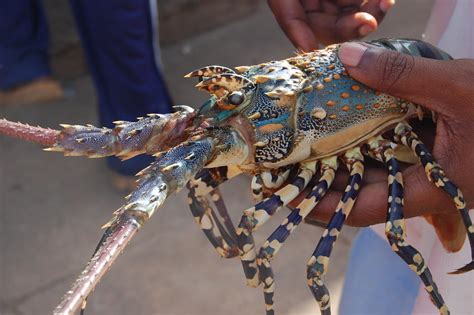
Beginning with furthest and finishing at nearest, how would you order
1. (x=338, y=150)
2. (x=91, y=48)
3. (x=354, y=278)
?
1. (x=91, y=48)
2. (x=354, y=278)
3. (x=338, y=150)

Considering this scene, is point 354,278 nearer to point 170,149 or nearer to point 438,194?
point 438,194

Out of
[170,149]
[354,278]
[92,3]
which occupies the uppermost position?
[170,149]

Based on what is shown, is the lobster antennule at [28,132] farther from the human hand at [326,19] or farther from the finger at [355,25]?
the finger at [355,25]

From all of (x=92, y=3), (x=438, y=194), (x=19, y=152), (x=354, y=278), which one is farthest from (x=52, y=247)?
(x=438, y=194)

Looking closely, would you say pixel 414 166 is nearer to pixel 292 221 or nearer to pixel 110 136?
pixel 292 221

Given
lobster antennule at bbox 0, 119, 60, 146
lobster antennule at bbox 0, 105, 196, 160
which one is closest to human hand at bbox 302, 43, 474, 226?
lobster antennule at bbox 0, 105, 196, 160

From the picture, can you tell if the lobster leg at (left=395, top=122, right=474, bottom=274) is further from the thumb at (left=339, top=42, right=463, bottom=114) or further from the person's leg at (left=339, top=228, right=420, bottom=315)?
the person's leg at (left=339, top=228, right=420, bottom=315)
